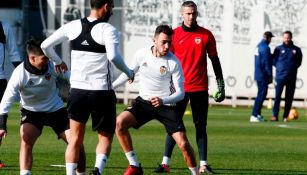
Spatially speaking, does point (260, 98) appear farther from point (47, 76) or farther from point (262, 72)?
point (47, 76)

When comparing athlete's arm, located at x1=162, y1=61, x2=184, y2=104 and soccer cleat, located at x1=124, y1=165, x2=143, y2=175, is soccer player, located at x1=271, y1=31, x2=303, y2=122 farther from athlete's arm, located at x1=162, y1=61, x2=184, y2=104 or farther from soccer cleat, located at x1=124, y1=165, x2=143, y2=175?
athlete's arm, located at x1=162, y1=61, x2=184, y2=104

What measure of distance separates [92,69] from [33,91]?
3.66 feet

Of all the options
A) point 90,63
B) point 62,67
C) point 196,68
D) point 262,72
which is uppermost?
point 90,63

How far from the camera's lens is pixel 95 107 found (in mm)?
12477

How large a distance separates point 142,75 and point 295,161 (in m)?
4.02

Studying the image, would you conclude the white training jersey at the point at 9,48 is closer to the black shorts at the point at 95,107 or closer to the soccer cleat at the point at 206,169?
the soccer cleat at the point at 206,169

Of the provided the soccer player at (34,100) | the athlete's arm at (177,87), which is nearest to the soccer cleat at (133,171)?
the athlete's arm at (177,87)

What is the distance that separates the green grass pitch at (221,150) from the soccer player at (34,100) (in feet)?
5.67

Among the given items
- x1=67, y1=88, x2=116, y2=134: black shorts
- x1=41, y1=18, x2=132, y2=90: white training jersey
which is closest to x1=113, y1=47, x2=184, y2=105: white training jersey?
x1=67, y1=88, x2=116, y2=134: black shorts

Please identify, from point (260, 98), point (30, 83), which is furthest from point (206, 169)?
point (260, 98)

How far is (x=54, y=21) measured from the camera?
41.8 meters

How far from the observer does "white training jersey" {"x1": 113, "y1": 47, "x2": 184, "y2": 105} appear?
14.1 metres

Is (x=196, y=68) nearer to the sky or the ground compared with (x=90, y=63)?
nearer to the ground

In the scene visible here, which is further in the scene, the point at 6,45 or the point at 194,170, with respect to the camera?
the point at 6,45
